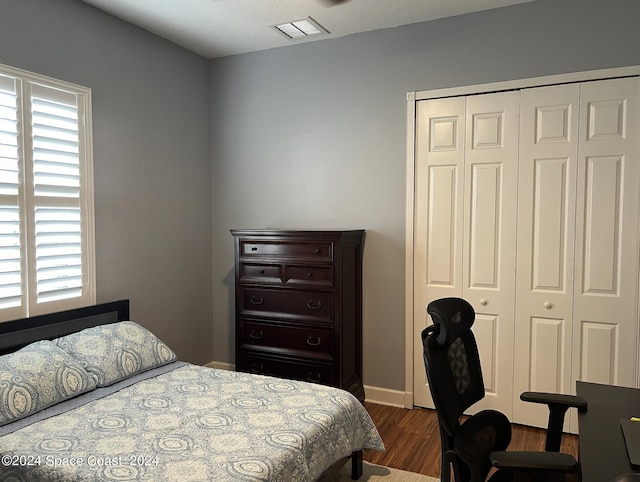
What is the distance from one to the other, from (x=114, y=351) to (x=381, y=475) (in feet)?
5.51

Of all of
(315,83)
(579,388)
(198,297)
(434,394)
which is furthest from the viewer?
(198,297)

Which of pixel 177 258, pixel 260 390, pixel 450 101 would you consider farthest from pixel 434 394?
pixel 177 258

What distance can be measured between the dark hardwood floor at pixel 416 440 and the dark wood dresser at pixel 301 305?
0.36m

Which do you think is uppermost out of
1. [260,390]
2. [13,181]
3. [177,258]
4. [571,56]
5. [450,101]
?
[571,56]

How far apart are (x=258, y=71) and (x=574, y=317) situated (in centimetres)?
312

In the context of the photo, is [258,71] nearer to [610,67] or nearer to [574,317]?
[610,67]

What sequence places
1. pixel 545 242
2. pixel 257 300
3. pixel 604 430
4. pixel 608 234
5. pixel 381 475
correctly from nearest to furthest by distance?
pixel 604 430, pixel 381 475, pixel 608 234, pixel 545 242, pixel 257 300

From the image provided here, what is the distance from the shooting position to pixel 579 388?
2.01m

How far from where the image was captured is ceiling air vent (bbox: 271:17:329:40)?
3.52 metres

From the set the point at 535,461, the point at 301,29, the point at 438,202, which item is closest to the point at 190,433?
the point at 535,461

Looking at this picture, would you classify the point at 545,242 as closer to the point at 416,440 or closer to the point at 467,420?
the point at 416,440

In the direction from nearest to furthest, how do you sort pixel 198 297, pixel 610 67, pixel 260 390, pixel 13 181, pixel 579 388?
1. pixel 579 388
2. pixel 260 390
3. pixel 13 181
4. pixel 610 67
5. pixel 198 297

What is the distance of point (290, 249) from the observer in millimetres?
3588

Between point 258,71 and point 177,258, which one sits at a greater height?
point 258,71
